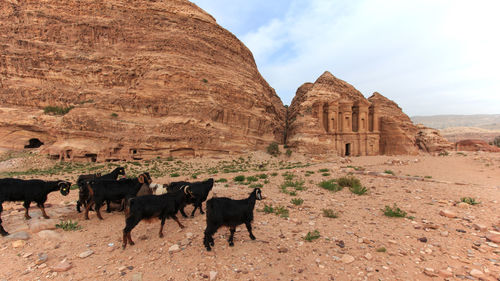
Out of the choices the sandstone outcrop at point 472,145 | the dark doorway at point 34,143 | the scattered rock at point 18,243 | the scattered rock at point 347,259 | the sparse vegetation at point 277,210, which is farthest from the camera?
the sandstone outcrop at point 472,145

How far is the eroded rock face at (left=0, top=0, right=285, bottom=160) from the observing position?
22.3 meters

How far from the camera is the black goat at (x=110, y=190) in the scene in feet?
18.8

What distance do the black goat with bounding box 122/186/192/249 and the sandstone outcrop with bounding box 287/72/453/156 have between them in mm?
29344

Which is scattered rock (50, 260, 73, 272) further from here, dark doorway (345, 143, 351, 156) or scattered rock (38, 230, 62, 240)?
dark doorway (345, 143, 351, 156)

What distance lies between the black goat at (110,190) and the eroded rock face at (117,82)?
19030mm

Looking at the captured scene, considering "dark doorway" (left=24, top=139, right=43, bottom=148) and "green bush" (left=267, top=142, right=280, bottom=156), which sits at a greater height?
"dark doorway" (left=24, top=139, right=43, bottom=148)

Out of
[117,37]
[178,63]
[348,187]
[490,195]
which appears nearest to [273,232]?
[348,187]

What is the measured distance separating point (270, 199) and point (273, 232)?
2789mm

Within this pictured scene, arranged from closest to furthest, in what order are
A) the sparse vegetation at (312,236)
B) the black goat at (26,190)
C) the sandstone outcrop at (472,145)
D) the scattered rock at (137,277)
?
the scattered rock at (137,277), the sparse vegetation at (312,236), the black goat at (26,190), the sandstone outcrop at (472,145)

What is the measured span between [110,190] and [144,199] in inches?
87.5

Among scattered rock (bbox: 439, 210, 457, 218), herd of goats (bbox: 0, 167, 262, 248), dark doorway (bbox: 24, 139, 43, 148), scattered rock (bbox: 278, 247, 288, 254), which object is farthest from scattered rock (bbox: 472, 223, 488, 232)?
dark doorway (bbox: 24, 139, 43, 148)

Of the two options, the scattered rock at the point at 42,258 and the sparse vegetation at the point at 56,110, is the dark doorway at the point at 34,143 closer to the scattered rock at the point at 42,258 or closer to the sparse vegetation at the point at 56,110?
the sparse vegetation at the point at 56,110

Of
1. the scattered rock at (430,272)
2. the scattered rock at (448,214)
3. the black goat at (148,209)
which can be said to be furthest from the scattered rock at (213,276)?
the scattered rock at (448,214)

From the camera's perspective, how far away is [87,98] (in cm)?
2419
